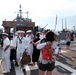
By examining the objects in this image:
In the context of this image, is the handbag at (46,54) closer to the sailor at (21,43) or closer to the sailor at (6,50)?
the sailor at (6,50)

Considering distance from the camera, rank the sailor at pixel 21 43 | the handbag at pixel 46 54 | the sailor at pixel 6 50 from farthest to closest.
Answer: the sailor at pixel 21 43 < the sailor at pixel 6 50 < the handbag at pixel 46 54

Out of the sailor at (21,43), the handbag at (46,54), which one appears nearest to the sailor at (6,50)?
the sailor at (21,43)

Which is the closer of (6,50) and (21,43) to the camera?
(6,50)

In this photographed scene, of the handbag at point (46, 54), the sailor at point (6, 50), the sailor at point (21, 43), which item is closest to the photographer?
the handbag at point (46, 54)

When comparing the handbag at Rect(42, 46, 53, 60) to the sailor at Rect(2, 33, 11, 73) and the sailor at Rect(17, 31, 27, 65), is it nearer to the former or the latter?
the sailor at Rect(2, 33, 11, 73)

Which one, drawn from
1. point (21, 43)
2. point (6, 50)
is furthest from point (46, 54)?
point (21, 43)

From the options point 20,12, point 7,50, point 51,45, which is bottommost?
point 7,50

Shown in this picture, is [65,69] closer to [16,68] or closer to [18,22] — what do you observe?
[16,68]

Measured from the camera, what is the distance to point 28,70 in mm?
8781

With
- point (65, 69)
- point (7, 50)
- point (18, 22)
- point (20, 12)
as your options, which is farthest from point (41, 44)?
point (20, 12)

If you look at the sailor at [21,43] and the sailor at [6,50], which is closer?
the sailor at [6,50]

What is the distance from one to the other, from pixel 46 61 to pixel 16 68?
4.23 m

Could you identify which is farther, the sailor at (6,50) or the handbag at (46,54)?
the sailor at (6,50)

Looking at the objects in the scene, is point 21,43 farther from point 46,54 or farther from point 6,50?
point 46,54
